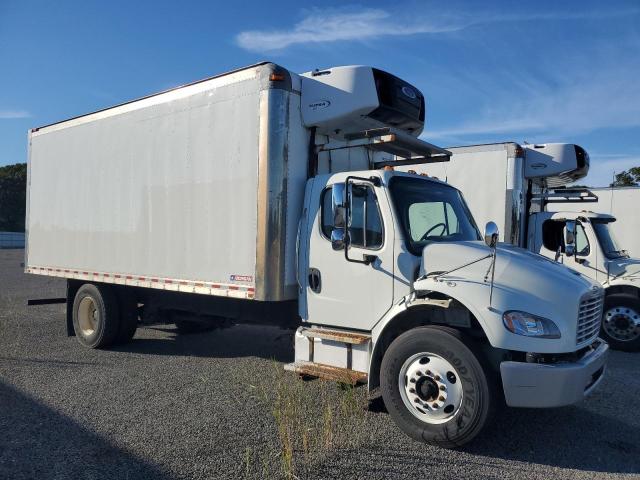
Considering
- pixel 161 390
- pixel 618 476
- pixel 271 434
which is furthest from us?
pixel 161 390

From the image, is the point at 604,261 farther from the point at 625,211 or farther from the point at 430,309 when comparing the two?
the point at 430,309

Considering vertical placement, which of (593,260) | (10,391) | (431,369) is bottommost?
(10,391)

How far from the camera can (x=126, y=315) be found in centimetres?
807

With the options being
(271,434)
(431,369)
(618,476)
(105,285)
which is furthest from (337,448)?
(105,285)

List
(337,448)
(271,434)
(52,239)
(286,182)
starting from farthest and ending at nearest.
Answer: (52,239) < (286,182) < (271,434) < (337,448)

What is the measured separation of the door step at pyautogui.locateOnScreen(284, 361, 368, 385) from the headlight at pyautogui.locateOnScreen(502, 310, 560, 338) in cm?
150

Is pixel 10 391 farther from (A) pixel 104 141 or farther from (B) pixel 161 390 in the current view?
(A) pixel 104 141

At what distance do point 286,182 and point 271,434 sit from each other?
8.04ft

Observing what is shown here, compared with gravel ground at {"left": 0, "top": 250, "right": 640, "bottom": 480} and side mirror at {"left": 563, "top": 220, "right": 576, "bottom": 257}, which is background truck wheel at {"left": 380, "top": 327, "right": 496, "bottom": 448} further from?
side mirror at {"left": 563, "top": 220, "right": 576, "bottom": 257}

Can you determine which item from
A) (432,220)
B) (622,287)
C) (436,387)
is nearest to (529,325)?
(436,387)

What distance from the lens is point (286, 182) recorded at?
18.3 ft

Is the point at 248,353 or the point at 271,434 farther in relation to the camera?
the point at 248,353

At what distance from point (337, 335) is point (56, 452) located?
2.57m

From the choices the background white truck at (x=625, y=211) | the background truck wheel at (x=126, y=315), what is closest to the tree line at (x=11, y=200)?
the background truck wheel at (x=126, y=315)
